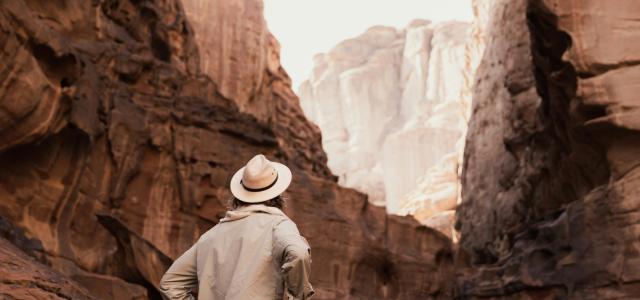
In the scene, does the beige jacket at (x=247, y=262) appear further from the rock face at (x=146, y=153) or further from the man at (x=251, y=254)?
the rock face at (x=146, y=153)

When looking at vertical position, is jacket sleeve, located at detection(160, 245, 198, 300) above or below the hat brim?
below

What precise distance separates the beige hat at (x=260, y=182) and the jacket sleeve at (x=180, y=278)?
43 cm

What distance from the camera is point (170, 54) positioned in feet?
82.2

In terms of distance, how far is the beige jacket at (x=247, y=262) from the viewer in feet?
13.3

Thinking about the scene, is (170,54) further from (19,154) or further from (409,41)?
(409,41)

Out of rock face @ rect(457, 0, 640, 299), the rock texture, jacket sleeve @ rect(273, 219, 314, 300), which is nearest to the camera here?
jacket sleeve @ rect(273, 219, 314, 300)

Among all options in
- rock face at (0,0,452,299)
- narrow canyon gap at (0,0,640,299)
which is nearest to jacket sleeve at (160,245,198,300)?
narrow canyon gap at (0,0,640,299)

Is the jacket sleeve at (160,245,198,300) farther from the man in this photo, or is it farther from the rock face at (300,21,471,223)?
the rock face at (300,21,471,223)

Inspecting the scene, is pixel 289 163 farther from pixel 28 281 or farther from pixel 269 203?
pixel 269 203

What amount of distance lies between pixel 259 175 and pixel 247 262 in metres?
0.54

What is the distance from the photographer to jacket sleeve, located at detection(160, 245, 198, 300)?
4.45m

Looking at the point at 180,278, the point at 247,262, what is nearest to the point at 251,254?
the point at 247,262

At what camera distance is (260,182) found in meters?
4.50

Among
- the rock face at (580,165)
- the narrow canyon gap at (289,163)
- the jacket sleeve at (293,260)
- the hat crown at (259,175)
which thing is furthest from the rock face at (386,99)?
the jacket sleeve at (293,260)
